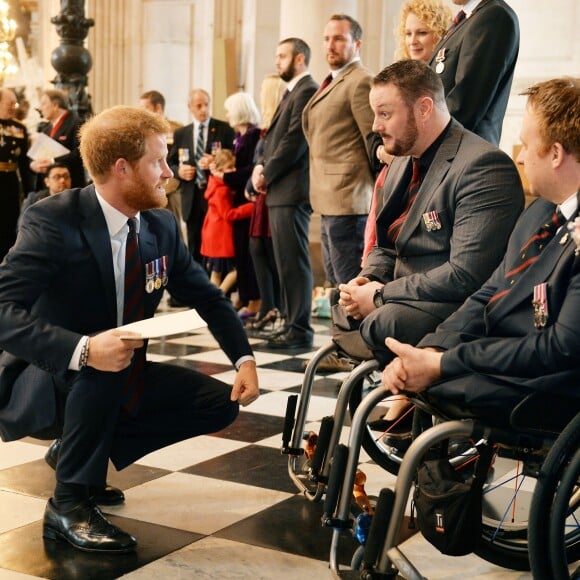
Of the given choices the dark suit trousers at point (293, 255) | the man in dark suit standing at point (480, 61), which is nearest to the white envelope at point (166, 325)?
the man in dark suit standing at point (480, 61)

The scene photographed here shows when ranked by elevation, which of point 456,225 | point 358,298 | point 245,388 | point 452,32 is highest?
point 452,32

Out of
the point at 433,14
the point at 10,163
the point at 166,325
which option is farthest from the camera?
the point at 10,163

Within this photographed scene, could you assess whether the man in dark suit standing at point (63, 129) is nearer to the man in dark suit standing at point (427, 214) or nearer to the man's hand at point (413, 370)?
the man in dark suit standing at point (427, 214)

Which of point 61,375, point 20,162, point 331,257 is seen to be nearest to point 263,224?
point 331,257

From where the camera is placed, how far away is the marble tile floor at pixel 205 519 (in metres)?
2.52

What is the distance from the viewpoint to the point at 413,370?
2.27 meters

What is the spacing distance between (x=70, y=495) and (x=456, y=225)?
1.23 m

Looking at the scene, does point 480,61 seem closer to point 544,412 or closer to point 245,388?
point 245,388

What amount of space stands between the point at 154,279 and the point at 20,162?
19.1ft

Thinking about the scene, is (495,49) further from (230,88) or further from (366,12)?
(230,88)

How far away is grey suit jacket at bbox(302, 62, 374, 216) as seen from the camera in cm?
514

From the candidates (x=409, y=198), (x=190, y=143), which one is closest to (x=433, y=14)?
(x=409, y=198)

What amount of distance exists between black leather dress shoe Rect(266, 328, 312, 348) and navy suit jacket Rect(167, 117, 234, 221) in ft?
6.43

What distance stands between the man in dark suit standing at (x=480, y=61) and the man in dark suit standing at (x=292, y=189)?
208 cm
